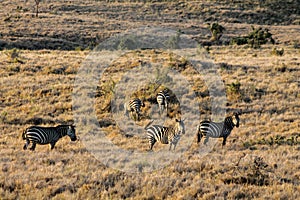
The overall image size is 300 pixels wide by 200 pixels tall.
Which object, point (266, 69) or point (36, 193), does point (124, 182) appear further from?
point (266, 69)

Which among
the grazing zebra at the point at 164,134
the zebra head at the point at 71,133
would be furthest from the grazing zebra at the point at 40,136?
the grazing zebra at the point at 164,134

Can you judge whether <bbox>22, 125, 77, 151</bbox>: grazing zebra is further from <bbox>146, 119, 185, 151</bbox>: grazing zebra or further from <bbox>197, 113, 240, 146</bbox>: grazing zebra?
<bbox>197, 113, 240, 146</bbox>: grazing zebra

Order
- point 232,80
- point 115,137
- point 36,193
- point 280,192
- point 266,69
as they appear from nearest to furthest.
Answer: point 36,193, point 280,192, point 115,137, point 232,80, point 266,69

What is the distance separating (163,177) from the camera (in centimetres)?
1091

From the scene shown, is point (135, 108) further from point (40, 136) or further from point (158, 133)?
point (40, 136)

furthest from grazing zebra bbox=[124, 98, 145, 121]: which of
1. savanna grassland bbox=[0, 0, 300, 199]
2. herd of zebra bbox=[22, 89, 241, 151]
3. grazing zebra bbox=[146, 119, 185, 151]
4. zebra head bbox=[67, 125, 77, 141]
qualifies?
zebra head bbox=[67, 125, 77, 141]

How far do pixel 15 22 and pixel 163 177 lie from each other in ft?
187

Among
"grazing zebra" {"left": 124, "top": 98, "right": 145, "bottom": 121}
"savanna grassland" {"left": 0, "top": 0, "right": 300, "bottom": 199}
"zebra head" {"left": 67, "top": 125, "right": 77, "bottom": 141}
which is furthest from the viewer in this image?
"grazing zebra" {"left": 124, "top": 98, "right": 145, "bottom": 121}

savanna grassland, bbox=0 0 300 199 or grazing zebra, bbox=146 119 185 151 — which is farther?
grazing zebra, bbox=146 119 185 151

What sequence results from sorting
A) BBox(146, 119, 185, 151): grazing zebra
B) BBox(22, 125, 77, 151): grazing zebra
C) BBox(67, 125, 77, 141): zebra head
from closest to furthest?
1. BBox(22, 125, 77, 151): grazing zebra
2. BBox(146, 119, 185, 151): grazing zebra
3. BBox(67, 125, 77, 141): zebra head

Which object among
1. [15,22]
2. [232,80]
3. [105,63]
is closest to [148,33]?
[15,22]

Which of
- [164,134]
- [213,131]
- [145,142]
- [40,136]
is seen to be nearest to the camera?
[40,136]

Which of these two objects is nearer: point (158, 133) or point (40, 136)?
point (40, 136)

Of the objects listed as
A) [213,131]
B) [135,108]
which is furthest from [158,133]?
[135,108]
